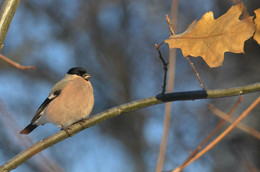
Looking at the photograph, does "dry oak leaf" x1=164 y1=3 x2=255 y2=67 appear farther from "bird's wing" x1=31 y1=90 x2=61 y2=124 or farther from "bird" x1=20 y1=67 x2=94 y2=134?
"bird's wing" x1=31 y1=90 x2=61 y2=124

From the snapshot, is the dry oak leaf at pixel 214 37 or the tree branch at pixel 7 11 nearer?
the dry oak leaf at pixel 214 37

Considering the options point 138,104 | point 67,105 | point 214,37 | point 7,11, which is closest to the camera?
point 214,37

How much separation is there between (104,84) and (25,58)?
246cm

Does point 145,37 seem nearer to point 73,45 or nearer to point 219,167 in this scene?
point 73,45

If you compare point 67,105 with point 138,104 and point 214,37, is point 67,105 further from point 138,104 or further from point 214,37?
point 214,37

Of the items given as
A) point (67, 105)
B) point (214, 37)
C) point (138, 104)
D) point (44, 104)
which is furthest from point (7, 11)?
point (44, 104)

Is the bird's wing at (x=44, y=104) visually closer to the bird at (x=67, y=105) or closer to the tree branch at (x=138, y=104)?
the bird at (x=67, y=105)

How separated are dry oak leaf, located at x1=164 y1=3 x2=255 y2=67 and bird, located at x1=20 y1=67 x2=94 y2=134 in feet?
6.35

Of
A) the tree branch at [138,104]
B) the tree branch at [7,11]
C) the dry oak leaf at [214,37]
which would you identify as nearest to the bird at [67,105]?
the tree branch at [138,104]

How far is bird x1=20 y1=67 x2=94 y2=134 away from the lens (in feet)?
11.6

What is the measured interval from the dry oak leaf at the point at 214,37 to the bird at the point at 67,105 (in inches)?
76.2

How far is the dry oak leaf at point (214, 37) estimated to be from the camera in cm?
174

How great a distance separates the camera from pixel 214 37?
176 cm

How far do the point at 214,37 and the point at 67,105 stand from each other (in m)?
2.20
